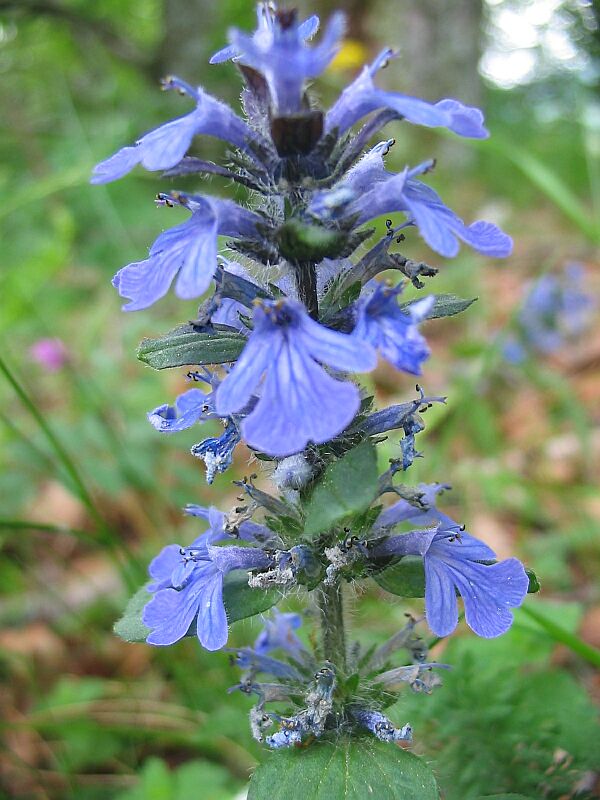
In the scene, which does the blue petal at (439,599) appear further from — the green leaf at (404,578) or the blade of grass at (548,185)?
the blade of grass at (548,185)

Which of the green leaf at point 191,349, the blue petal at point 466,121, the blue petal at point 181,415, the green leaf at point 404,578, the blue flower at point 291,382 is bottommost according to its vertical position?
the green leaf at point 404,578

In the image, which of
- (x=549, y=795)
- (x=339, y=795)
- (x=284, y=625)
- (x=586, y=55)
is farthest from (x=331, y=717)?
(x=586, y=55)

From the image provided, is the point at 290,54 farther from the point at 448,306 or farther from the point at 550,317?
the point at 550,317

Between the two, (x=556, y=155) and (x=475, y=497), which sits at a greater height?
(x=475, y=497)

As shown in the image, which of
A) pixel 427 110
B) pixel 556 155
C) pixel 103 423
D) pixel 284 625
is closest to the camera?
pixel 427 110

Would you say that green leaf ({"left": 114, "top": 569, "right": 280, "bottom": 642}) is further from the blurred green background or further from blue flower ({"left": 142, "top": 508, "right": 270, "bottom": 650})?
the blurred green background

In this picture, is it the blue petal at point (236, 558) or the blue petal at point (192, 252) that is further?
the blue petal at point (236, 558)

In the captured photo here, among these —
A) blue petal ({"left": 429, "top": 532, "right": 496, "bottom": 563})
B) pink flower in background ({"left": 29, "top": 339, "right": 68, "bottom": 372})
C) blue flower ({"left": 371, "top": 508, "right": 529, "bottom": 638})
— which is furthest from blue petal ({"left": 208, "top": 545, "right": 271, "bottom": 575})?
pink flower in background ({"left": 29, "top": 339, "right": 68, "bottom": 372})

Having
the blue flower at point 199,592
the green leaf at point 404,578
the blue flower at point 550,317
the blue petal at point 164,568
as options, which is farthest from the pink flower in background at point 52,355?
the blue flower at point 550,317

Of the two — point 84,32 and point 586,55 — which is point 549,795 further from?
point 84,32
